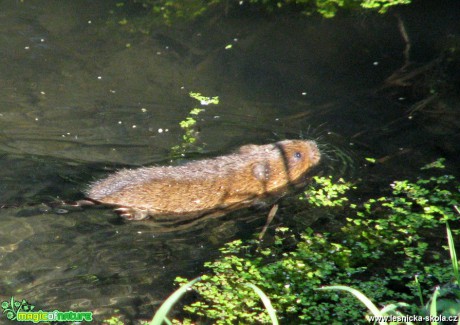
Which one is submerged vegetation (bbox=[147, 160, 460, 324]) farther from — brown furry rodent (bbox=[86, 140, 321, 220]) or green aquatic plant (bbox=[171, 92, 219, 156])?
green aquatic plant (bbox=[171, 92, 219, 156])

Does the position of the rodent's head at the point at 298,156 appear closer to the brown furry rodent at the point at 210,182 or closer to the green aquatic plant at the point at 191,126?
the brown furry rodent at the point at 210,182

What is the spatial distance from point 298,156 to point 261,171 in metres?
0.42

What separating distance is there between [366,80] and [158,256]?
3774 millimetres

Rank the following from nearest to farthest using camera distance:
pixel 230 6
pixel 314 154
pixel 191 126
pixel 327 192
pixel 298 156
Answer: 1. pixel 327 192
2. pixel 298 156
3. pixel 314 154
4. pixel 191 126
5. pixel 230 6

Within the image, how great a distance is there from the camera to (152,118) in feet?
22.2

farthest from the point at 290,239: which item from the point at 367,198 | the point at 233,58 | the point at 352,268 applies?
the point at 233,58

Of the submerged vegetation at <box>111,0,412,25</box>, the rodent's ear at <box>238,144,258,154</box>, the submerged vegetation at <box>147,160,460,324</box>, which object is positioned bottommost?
the submerged vegetation at <box>147,160,460,324</box>

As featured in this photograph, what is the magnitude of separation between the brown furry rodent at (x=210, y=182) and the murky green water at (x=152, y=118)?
20 centimetres

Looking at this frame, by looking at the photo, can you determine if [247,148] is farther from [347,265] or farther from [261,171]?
[347,265]

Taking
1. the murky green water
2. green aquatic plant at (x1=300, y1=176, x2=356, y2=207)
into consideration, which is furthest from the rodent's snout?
green aquatic plant at (x1=300, y1=176, x2=356, y2=207)

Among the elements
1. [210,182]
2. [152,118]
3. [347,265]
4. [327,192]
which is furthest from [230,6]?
[347,265]

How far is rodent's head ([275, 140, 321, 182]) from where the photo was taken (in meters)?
6.01

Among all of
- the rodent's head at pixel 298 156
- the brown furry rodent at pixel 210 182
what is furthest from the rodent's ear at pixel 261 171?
the rodent's head at pixel 298 156

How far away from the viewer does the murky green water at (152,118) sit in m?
4.48
